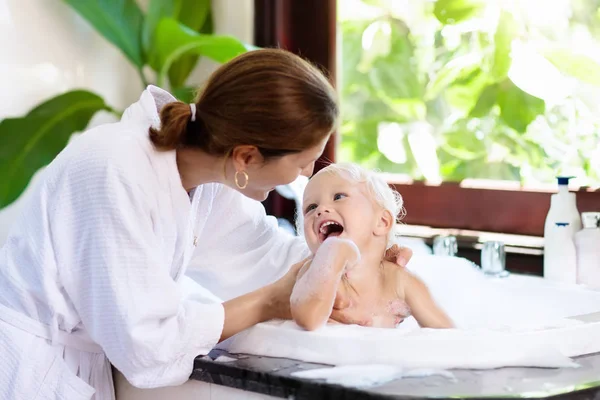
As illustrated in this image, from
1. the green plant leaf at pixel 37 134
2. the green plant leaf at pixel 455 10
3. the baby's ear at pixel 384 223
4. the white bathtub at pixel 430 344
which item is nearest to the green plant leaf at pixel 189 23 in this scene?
the green plant leaf at pixel 37 134

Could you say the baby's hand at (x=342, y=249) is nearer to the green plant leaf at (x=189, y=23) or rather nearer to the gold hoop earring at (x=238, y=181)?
the gold hoop earring at (x=238, y=181)

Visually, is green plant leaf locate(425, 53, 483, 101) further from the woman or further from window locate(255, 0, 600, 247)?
the woman

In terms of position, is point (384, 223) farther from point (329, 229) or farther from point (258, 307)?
point (258, 307)

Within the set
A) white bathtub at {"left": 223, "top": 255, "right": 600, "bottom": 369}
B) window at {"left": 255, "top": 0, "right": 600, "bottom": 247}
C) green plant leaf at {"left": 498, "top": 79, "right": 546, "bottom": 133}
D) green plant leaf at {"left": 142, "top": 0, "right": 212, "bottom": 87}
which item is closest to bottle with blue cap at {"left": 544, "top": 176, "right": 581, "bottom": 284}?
window at {"left": 255, "top": 0, "right": 600, "bottom": 247}

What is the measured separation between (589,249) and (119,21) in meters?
1.46

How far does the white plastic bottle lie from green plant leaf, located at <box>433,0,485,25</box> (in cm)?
65

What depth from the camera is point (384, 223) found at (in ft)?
6.22

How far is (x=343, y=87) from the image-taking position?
2.75 meters

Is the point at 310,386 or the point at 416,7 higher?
the point at 416,7

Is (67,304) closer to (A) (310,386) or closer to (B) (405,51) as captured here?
(A) (310,386)

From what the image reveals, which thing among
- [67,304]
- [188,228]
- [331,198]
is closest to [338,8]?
[331,198]

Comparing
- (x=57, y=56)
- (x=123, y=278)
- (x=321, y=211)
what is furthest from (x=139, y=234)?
(x=57, y=56)

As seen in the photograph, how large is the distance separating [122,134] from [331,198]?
0.50 m

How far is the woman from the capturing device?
146cm
